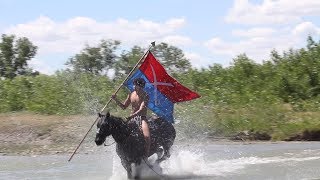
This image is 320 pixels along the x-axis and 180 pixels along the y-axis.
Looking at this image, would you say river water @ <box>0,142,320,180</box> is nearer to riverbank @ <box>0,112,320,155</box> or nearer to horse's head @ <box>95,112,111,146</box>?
horse's head @ <box>95,112,111,146</box>

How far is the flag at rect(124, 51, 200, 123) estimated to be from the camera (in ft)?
50.7

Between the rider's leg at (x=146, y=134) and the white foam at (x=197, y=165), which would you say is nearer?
the rider's leg at (x=146, y=134)

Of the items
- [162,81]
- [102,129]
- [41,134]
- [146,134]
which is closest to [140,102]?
[146,134]

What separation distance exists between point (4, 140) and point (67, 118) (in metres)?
A: 3.61

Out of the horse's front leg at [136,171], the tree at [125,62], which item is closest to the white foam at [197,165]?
the horse's front leg at [136,171]

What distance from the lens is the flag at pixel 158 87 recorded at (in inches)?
608

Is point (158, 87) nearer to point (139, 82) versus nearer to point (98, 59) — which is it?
point (139, 82)

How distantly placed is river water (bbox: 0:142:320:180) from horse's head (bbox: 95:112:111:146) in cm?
144

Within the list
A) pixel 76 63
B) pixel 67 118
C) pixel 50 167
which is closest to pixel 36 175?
pixel 50 167

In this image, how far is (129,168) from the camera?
1391cm

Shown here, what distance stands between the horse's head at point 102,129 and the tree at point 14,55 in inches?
1705

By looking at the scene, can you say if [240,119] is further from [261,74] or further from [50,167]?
[50,167]

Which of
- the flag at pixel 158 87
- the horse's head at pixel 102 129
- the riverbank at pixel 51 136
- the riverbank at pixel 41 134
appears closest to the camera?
the horse's head at pixel 102 129

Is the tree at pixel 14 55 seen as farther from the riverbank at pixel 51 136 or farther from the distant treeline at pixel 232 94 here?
the riverbank at pixel 51 136
